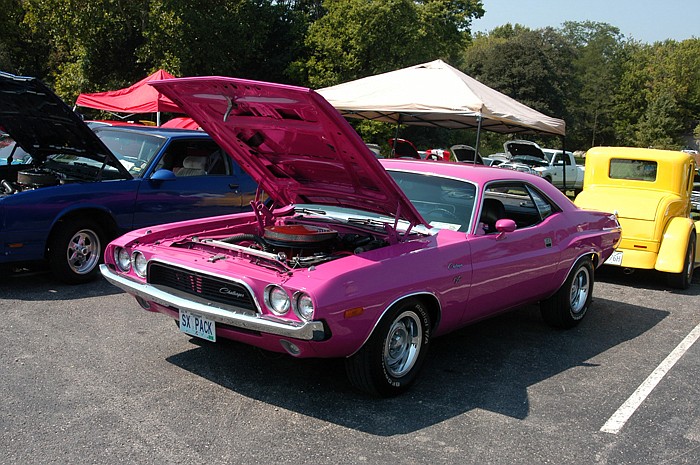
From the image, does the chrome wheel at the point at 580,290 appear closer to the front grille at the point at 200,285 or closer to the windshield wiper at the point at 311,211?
the windshield wiper at the point at 311,211

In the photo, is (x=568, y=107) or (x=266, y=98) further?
(x=568, y=107)

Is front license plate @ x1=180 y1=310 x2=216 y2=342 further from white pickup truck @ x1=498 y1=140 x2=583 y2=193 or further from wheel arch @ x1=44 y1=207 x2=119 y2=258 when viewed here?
white pickup truck @ x1=498 y1=140 x2=583 y2=193

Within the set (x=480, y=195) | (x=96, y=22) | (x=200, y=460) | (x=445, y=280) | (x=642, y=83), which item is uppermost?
(x=642, y=83)

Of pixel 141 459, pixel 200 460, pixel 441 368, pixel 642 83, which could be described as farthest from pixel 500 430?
pixel 642 83

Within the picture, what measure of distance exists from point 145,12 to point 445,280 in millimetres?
22046

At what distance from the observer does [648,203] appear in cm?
851

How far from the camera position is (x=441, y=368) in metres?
4.94

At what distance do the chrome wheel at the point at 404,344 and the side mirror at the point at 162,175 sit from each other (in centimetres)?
381

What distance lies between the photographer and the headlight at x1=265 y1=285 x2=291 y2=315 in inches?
150

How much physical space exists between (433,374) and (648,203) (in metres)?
5.10

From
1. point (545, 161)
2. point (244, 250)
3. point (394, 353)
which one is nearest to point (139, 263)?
point (244, 250)

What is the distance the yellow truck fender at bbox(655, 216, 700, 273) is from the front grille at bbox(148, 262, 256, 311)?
19.5 ft

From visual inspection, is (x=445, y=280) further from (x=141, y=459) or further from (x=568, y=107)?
(x=568, y=107)

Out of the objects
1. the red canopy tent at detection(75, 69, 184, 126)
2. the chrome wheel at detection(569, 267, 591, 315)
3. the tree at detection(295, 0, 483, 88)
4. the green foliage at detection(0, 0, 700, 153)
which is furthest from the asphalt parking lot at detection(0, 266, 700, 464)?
the tree at detection(295, 0, 483, 88)
